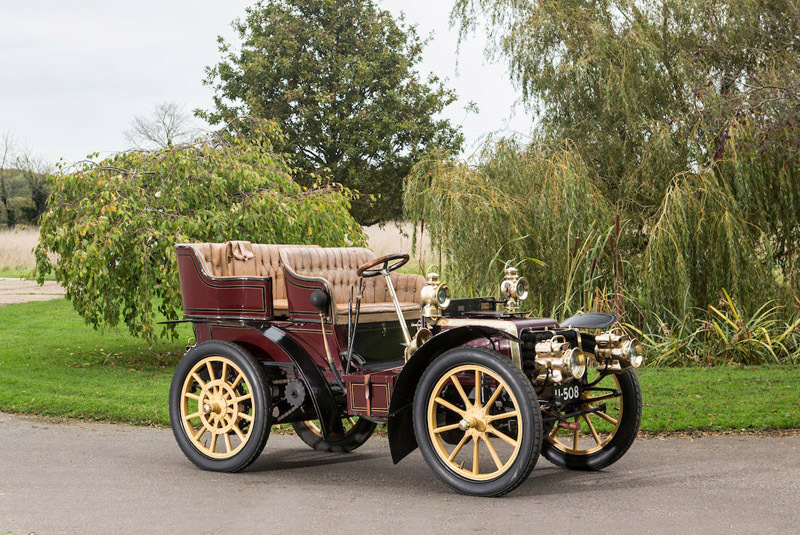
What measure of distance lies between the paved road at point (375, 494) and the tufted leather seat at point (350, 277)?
1.20m

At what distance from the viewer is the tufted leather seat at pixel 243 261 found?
24.2 ft

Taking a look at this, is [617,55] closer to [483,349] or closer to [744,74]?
[744,74]

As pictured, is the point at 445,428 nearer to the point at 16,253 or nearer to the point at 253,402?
the point at 253,402

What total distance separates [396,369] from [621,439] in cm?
160

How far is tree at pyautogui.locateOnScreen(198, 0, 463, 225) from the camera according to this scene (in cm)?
3180

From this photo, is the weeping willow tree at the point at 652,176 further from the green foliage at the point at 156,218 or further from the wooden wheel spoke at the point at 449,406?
the wooden wheel spoke at the point at 449,406

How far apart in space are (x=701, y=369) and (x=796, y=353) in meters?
1.58

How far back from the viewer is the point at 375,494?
6109mm

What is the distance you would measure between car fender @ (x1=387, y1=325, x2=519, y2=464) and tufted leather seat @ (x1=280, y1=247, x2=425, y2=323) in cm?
98

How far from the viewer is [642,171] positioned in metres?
14.7

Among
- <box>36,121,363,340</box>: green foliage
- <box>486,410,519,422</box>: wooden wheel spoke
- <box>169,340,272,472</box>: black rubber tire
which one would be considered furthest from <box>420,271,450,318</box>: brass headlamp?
<box>36,121,363,340</box>: green foliage

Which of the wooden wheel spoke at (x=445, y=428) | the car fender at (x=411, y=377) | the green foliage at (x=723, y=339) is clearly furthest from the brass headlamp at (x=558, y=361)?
the green foliage at (x=723, y=339)

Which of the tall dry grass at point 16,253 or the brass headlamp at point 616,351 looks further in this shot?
the tall dry grass at point 16,253

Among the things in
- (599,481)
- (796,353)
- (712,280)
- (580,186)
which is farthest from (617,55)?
(599,481)
